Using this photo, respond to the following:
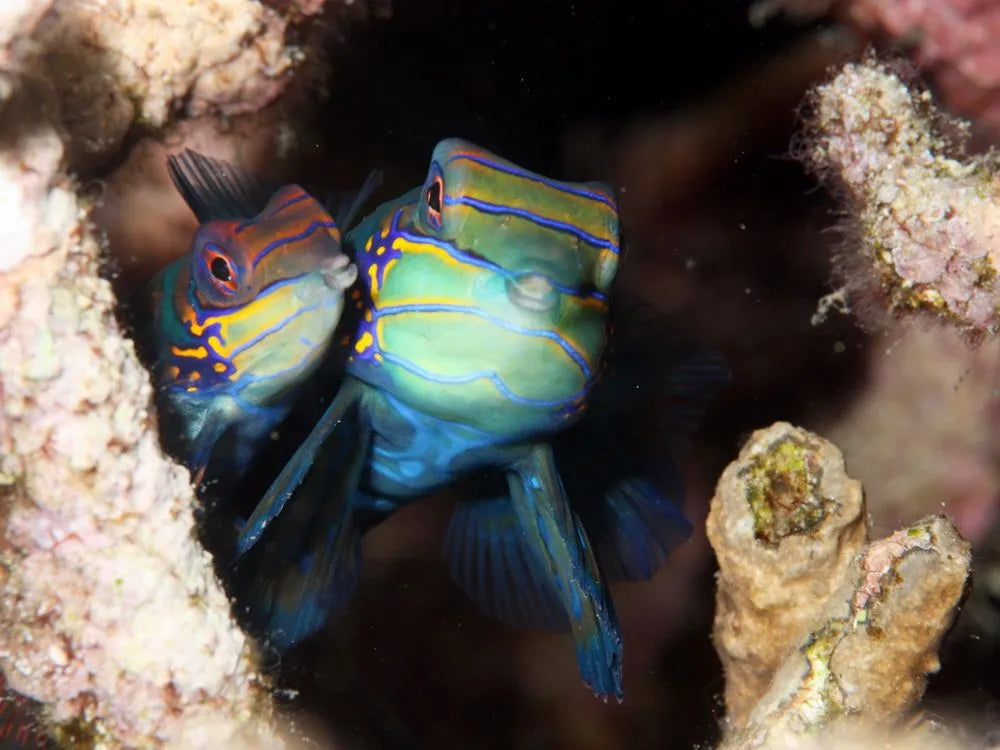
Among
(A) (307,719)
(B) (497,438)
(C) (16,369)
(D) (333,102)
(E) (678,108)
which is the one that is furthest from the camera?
(E) (678,108)

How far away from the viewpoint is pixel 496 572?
12.5 feet

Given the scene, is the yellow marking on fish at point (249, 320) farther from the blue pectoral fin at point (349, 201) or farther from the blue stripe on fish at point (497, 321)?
the blue pectoral fin at point (349, 201)

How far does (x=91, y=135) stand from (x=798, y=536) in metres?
2.61

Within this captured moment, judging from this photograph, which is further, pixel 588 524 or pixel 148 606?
pixel 588 524

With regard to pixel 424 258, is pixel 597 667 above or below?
below

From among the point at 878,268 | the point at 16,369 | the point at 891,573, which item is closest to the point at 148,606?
the point at 16,369

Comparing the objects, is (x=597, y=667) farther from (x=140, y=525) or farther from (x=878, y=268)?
(x=878, y=268)

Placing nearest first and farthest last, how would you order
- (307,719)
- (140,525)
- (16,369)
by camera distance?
(16,369) < (140,525) < (307,719)

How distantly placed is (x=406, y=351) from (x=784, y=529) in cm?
143

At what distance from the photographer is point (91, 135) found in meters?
2.51

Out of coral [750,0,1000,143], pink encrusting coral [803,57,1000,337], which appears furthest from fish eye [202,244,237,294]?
coral [750,0,1000,143]

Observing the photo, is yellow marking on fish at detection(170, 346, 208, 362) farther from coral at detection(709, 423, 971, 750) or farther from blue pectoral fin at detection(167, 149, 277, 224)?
coral at detection(709, 423, 971, 750)

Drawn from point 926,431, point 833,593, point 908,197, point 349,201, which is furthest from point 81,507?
point 926,431

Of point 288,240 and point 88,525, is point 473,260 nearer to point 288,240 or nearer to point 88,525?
point 288,240
